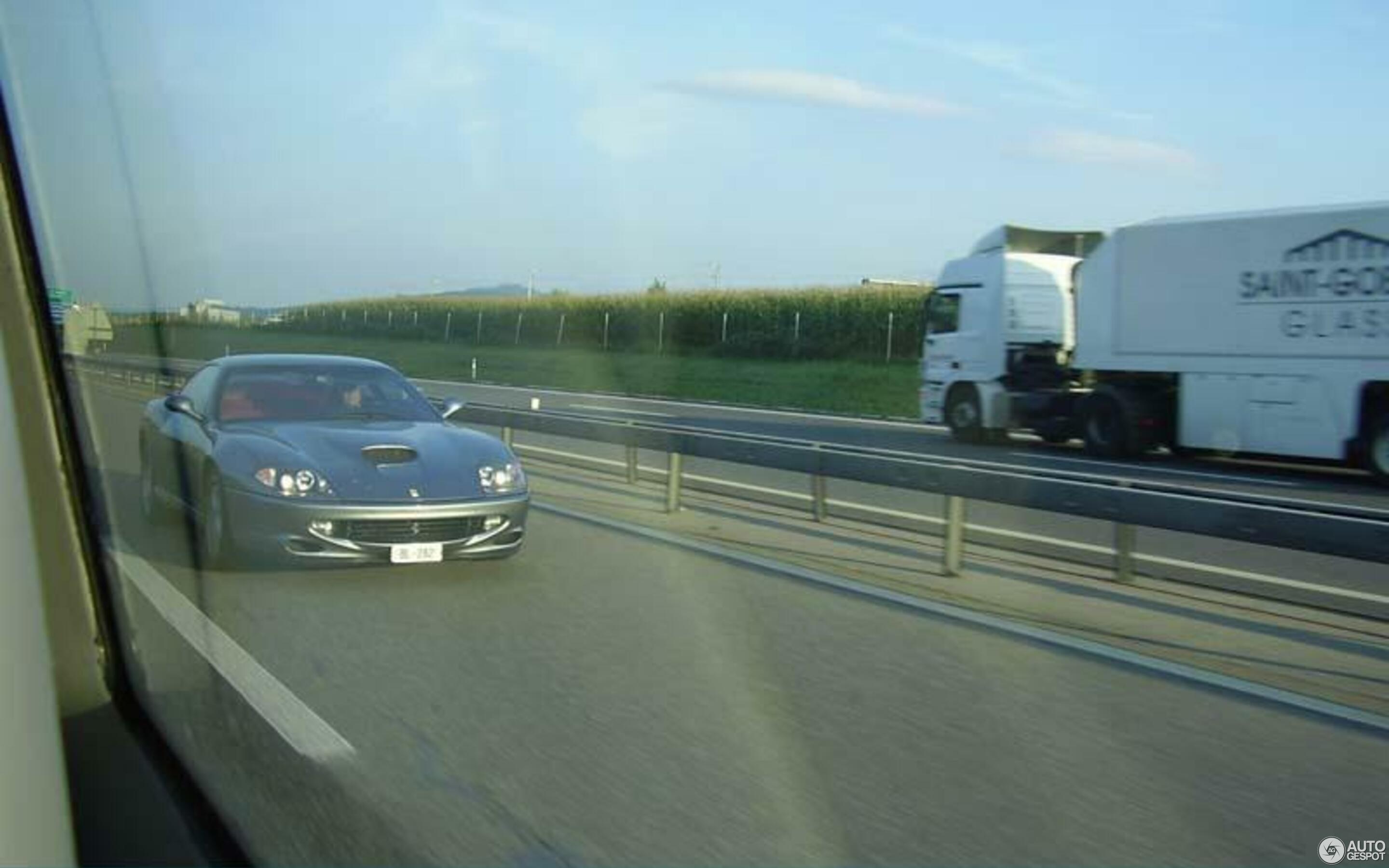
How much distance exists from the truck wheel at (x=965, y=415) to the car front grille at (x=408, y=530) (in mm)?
17384

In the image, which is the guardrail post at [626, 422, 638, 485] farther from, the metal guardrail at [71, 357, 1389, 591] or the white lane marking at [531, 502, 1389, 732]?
the white lane marking at [531, 502, 1389, 732]

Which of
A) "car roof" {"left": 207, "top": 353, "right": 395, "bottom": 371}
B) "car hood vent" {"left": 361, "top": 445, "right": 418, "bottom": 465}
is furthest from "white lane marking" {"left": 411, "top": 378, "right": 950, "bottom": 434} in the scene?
"car hood vent" {"left": 361, "top": 445, "right": 418, "bottom": 465}

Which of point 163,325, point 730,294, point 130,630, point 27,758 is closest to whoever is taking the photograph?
point 27,758

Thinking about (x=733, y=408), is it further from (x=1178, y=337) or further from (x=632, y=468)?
(x=632, y=468)

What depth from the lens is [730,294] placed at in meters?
38.8

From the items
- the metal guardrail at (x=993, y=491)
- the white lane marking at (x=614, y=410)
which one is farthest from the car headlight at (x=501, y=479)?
the white lane marking at (x=614, y=410)

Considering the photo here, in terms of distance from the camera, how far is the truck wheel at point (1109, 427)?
22.8 m

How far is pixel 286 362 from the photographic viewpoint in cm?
1028

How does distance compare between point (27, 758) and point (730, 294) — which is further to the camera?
point (730, 294)

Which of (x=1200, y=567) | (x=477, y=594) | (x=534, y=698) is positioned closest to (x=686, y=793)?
(x=534, y=698)

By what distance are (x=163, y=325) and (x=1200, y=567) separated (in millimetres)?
7609

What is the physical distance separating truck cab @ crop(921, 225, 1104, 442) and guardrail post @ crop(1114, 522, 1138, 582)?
14.6 metres

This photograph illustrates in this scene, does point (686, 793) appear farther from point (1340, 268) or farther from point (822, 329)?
point (822, 329)

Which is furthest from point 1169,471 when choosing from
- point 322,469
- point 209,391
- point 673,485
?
point 322,469
